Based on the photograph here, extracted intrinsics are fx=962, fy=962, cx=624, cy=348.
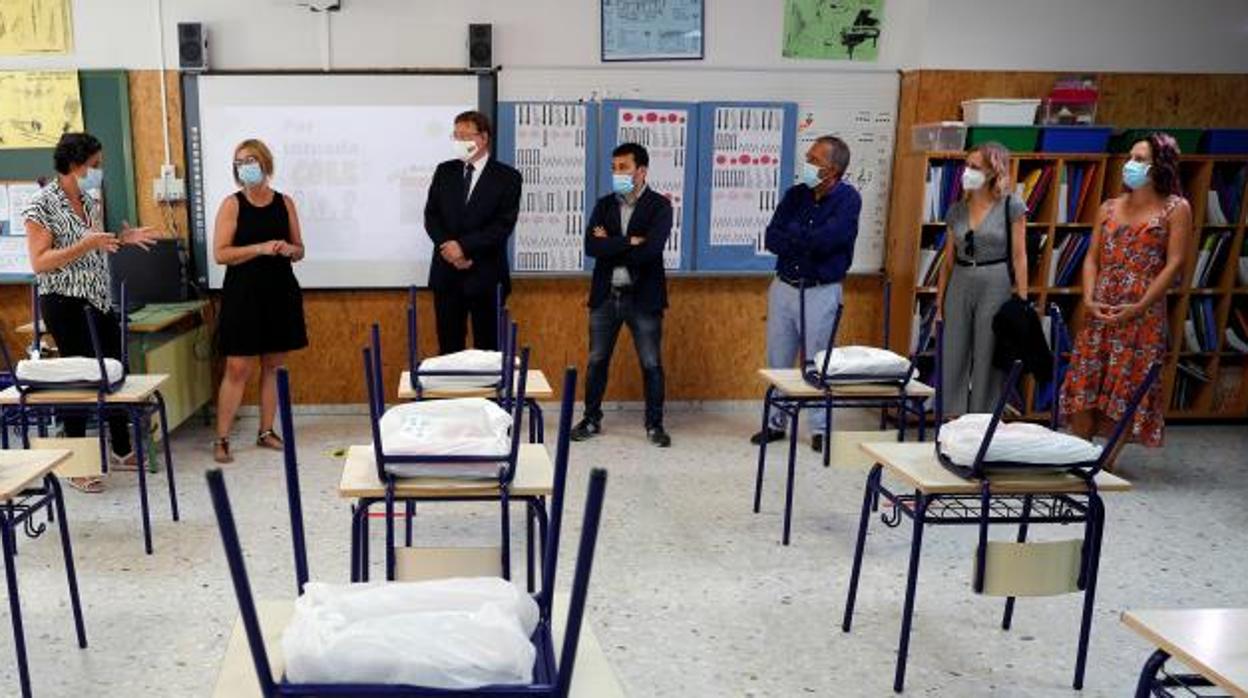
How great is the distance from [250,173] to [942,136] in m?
3.32

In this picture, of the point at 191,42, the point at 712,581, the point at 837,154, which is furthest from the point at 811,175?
the point at 191,42

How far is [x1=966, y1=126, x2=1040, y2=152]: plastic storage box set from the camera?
4863 mm

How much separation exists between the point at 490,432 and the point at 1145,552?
2.67m

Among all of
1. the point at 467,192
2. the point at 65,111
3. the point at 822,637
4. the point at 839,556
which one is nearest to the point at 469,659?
the point at 822,637

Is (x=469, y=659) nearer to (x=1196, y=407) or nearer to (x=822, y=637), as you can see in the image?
(x=822, y=637)

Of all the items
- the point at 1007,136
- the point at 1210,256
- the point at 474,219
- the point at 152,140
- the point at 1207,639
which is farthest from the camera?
the point at 1210,256

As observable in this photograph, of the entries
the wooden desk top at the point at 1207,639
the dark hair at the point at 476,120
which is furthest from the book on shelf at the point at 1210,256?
the wooden desk top at the point at 1207,639

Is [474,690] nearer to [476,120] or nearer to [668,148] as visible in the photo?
[476,120]

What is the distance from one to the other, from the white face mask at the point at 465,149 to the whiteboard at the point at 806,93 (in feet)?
1.70

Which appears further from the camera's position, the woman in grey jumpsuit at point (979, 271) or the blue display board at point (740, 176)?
the blue display board at point (740, 176)

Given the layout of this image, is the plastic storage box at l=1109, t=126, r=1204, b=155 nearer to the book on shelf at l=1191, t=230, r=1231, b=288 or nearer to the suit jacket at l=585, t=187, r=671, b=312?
the book on shelf at l=1191, t=230, r=1231, b=288

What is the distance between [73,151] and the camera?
143 inches

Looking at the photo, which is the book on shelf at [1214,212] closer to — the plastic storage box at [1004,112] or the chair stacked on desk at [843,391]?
the plastic storage box at [1004,112]

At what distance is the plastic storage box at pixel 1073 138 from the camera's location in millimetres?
4875
